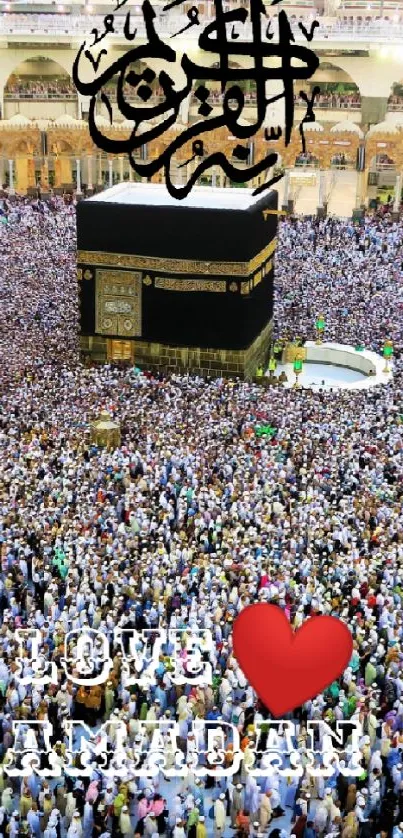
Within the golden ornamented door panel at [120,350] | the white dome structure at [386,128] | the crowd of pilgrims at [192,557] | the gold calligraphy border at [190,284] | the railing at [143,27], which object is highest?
the railing at [143,27]

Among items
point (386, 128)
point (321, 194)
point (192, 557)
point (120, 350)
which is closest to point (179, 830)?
point (192, 557)


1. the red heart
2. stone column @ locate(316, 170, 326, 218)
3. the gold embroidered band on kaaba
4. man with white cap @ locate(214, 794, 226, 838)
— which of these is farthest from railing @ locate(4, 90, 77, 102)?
man with white cap @ locate(214, 794, 226, 838)

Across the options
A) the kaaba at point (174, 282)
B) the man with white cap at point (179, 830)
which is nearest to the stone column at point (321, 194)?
the kaaba at point (174, 282)

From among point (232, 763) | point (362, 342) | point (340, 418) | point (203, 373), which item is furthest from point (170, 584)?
point (362, 342)

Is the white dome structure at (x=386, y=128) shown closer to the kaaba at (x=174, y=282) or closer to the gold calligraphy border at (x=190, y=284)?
the kaaba at (x=174, y=282)

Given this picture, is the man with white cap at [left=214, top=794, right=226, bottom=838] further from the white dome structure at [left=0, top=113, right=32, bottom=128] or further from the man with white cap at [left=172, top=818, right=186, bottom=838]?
the white dome structure at [left=0, top=113, right=32, bottom=128]

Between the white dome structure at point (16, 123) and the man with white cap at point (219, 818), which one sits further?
the white dome structure at point (16, 123)
